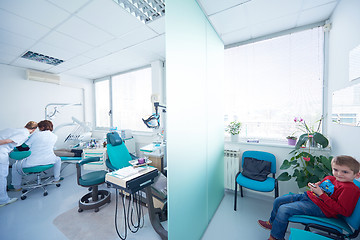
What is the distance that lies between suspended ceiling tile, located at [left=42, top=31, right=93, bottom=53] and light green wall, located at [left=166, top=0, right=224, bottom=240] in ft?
7.01

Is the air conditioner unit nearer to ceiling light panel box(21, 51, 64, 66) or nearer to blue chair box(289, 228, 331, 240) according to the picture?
ceiling light panel box(21, 51, 64, 66)

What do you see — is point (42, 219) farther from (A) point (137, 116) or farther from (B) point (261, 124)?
(B) point (261, 124)

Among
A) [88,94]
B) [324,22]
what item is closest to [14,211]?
[88,94]

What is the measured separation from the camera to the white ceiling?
1.65m

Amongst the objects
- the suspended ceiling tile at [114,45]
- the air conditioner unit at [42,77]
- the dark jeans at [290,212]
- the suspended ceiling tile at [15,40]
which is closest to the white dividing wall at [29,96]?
the air conditioner unit at [42,77]

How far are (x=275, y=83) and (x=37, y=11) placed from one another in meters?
3.42

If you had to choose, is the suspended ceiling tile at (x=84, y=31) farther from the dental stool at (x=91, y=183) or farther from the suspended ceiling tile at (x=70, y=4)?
the dental stool at (x=91, y=183)

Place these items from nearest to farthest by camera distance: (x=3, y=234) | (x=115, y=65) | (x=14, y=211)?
(x=3, y=234)
(x=14, y=211)
(x=115, y=65)

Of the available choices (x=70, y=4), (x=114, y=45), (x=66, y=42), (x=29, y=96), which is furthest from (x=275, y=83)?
(x=29, y=96)

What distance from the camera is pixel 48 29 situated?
2018 mm

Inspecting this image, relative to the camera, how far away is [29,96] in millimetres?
3428

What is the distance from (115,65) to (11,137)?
238cm

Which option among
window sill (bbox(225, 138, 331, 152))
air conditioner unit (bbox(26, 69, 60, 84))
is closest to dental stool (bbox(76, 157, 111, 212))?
window sill (bbox(225, 138, 331, 152))

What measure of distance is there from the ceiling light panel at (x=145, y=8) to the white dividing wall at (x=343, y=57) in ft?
6.41
